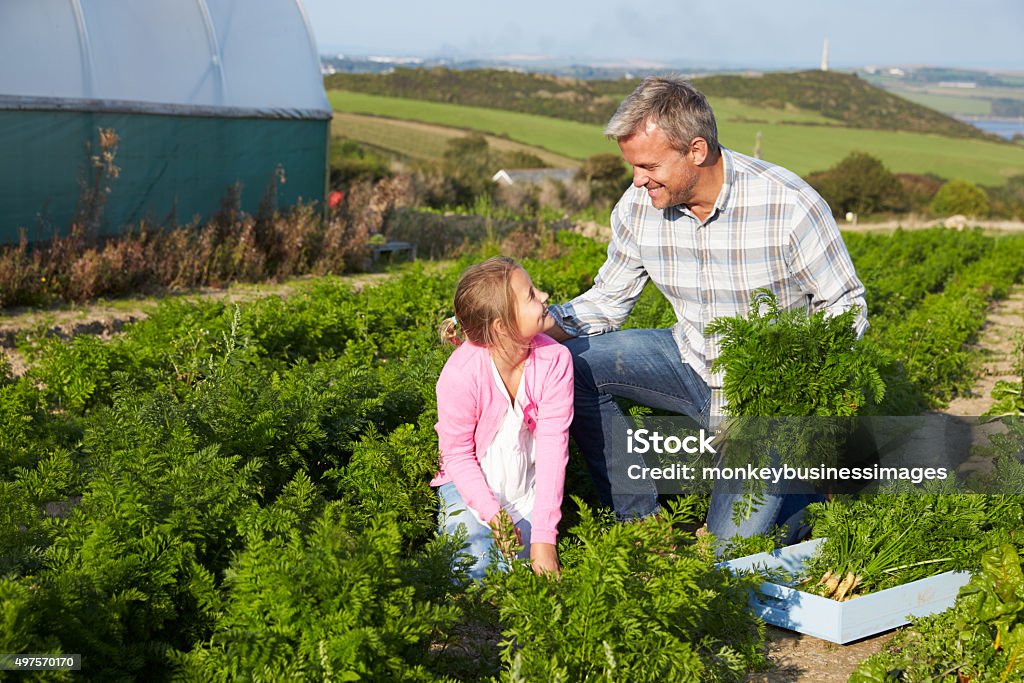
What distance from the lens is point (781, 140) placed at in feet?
185

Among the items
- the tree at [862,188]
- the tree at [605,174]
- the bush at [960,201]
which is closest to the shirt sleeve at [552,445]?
the tree at [605,174]

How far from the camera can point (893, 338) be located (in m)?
6.92

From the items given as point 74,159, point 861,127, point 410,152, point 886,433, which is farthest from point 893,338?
point 861,127

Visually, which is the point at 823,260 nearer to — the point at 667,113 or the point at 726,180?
the point at 726,180

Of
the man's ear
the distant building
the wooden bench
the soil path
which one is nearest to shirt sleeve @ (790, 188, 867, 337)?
the man's ear

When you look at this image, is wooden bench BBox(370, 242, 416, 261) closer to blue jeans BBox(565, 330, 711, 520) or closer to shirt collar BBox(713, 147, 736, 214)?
blue jeans BBox(565, 330, 711, 520)

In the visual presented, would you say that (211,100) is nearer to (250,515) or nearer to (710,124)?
(710,124)

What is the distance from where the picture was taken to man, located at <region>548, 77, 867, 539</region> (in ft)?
12.1

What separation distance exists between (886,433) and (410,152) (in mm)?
39156

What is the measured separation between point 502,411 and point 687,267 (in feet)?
3.48

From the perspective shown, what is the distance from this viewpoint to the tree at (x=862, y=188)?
37406 millimetres

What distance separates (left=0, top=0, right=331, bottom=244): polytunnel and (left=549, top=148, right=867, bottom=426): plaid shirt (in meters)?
5.98

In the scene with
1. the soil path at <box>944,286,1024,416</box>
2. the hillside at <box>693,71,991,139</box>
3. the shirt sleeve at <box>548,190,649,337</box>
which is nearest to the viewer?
the shirt sleeve at <box>548,190,649,337</box>

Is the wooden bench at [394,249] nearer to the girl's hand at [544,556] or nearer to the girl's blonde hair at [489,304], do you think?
the girl's blonde hair at [489,304]
